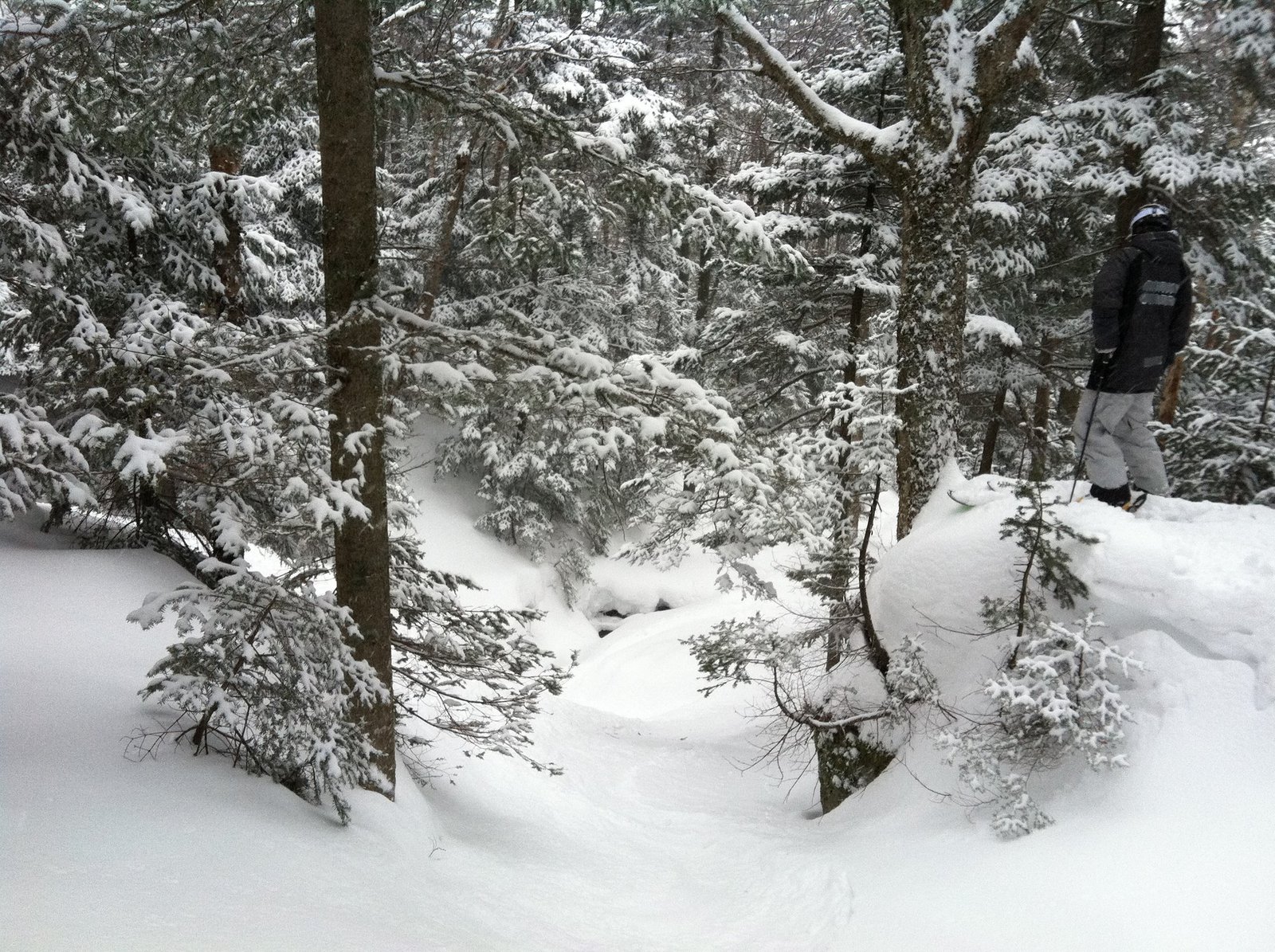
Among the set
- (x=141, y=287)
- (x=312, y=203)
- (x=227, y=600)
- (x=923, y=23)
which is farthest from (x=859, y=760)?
(x=312, y=203)

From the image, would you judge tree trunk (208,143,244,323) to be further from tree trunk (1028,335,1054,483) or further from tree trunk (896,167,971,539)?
tree trunk (1028,335,1054,483)

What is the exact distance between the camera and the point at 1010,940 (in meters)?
3.66

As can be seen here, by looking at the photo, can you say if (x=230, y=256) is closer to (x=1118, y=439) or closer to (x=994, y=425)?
(x=1118, y=439)

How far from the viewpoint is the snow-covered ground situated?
316 cm

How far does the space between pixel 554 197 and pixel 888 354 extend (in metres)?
4.49

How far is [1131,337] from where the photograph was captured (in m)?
5.40

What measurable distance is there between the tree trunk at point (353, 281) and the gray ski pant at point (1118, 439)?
4.83 metres

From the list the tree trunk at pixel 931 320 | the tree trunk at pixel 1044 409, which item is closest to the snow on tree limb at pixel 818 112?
the tree trunk at pixel 931 320

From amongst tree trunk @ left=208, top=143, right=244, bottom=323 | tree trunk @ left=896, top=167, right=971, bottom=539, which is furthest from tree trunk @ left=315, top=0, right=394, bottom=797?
tree trunk @ left=208, top=143, right=244, bottom=323

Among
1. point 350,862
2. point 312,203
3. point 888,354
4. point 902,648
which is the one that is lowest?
point 350,862

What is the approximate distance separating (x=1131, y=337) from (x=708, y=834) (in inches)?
210

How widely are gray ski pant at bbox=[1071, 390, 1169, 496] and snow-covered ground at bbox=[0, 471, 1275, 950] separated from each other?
377mm

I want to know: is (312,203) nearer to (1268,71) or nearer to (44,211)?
(44,211)

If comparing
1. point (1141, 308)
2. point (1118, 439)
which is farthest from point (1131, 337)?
point (1118, 439)
